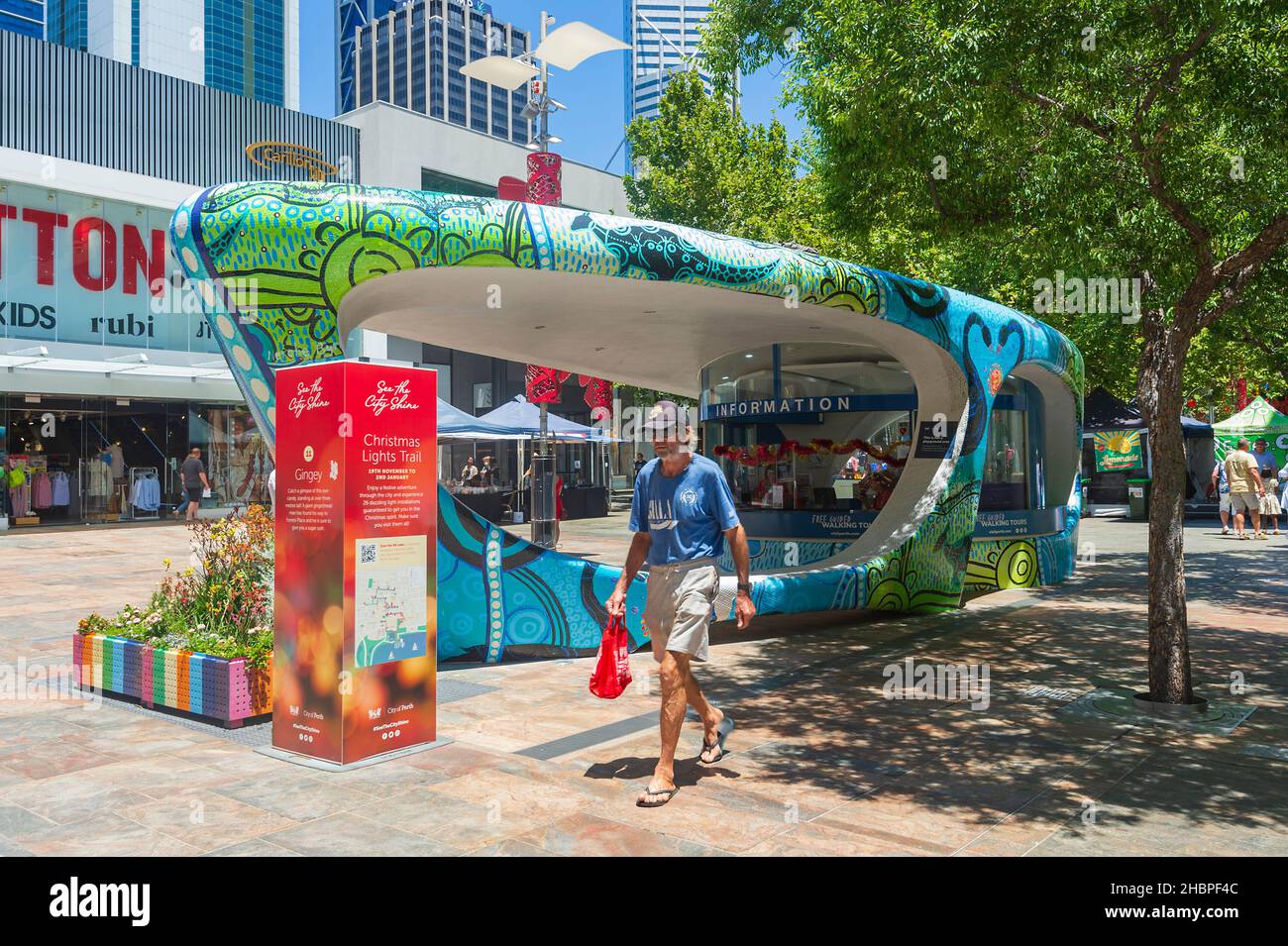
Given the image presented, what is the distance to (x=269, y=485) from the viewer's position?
1058cm

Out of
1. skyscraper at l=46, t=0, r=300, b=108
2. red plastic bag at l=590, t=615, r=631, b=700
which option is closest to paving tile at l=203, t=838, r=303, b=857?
red plastic bag at l=590, t=615, r=631, b=700

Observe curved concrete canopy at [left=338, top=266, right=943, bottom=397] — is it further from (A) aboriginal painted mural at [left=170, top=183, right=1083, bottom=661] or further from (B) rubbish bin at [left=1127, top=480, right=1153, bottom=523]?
(B) rubbish bin at [left=1127, top=480, right=1153, bottom=523]

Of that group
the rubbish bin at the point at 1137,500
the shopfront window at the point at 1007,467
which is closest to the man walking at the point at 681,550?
the shopfront window at the point at 1007,467

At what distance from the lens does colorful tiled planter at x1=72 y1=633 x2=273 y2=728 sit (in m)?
6.30

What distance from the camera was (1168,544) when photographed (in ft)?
22.4

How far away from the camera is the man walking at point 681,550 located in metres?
5.09

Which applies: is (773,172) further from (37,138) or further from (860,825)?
(860,825)

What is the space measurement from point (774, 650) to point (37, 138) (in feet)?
85.7

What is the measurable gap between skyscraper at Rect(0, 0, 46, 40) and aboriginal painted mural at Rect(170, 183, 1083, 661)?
428ft

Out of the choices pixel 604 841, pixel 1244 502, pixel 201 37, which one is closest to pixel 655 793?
pixel 604 841

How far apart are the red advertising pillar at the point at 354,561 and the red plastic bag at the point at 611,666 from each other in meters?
1.16
